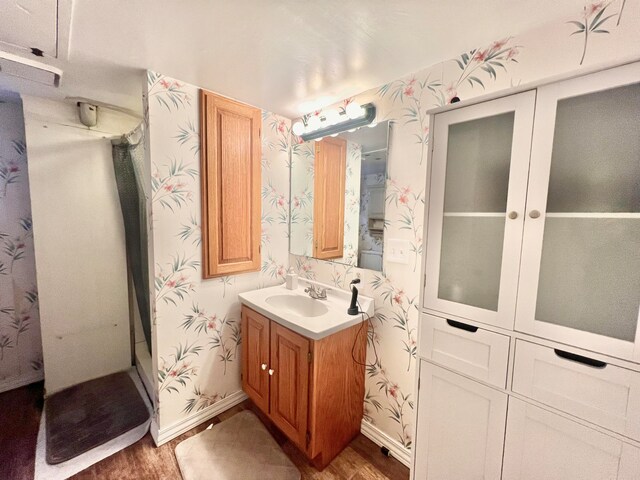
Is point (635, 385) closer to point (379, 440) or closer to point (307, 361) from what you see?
point (307, 361)

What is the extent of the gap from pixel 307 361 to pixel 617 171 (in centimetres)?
139

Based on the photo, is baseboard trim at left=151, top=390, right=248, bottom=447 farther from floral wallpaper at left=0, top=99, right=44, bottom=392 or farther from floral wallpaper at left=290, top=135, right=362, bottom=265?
floral wallpaper at left=0, top=99, right=44, bottom=392

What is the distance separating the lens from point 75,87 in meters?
1.64

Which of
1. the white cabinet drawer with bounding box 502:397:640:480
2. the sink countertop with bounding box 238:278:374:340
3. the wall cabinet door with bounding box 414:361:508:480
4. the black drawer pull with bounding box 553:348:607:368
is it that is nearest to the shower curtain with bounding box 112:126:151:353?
the sink countertop with bounding box 238:278:374:340

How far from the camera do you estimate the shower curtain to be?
6.49 ft

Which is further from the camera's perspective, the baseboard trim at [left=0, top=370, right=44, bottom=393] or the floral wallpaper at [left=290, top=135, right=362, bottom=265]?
the baseboard trim at [left=0, top=370, right=44, bottom=393]

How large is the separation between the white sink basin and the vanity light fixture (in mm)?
1161

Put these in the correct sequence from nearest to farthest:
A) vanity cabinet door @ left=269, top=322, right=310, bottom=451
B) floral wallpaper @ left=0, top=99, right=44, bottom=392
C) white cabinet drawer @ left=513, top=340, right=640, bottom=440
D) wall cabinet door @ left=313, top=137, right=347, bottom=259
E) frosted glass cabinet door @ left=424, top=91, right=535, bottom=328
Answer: white cabinet drawer @ left=513, top=340, right=640, bottom=440 < frosted glass cabinet door @ left=424, top=91, right=535, bottom=328 < vanity cabinet door @ left=269, top=322, right=310, bottom=451 < wall cabinet door @ left=313, top=137, right=347, bottom=259 < floral wallpaper @ left=0, top=99, right=44, bottom=392

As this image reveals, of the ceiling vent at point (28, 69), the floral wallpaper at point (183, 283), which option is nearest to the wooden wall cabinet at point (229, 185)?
the floral wallpaper at point (183, 283)

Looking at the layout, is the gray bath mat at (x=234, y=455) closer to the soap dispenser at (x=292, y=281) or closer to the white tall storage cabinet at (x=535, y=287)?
the white tall storage cabinet at (x=535, y=287)

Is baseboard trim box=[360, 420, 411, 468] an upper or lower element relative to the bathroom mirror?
lower

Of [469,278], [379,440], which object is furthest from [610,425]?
[379,440]

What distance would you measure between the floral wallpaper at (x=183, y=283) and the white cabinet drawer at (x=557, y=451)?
164cm

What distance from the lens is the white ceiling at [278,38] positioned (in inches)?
38.5
